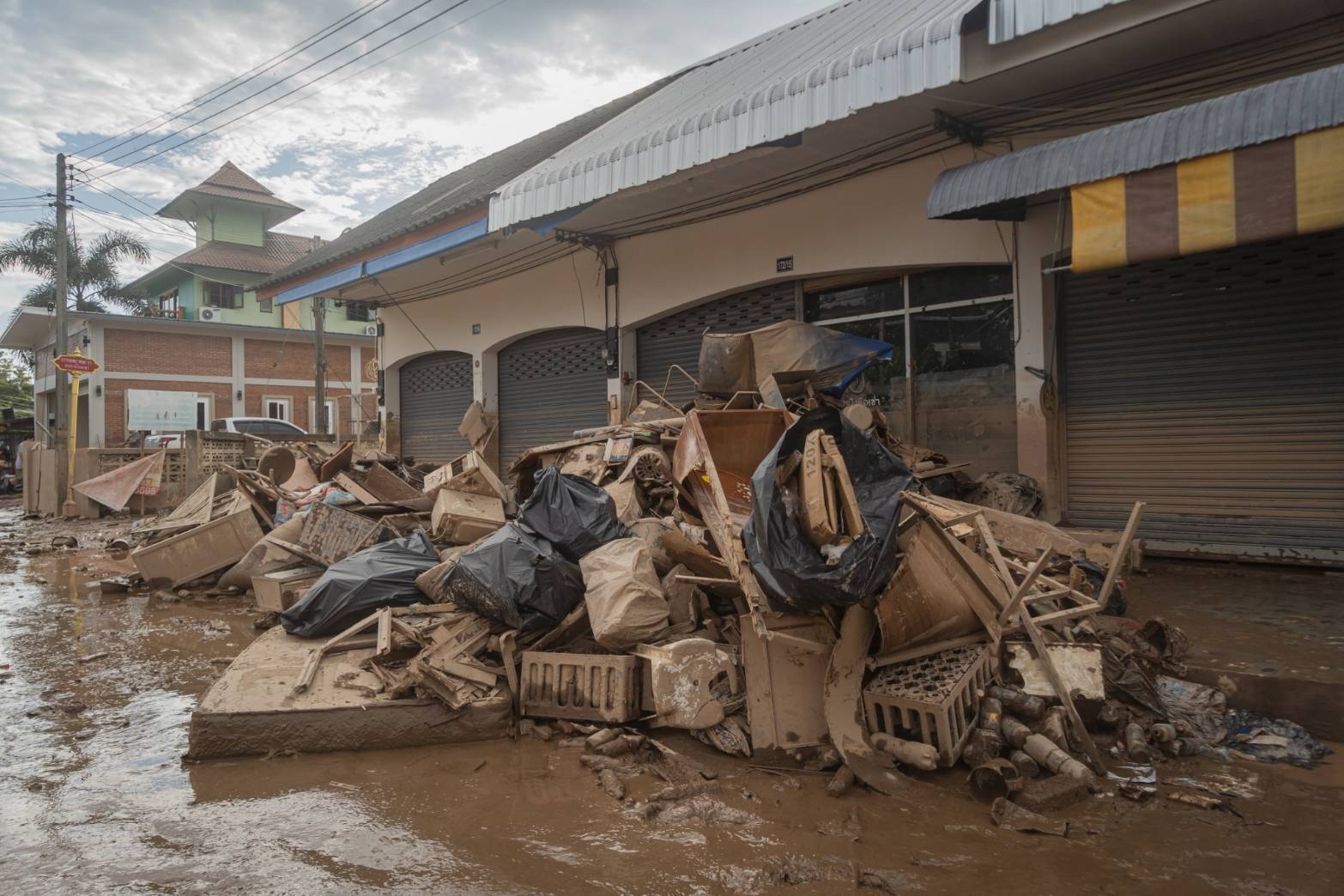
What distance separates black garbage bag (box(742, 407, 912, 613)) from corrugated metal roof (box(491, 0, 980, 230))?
155 inches

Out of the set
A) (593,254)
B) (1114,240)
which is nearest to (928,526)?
(1114,240)

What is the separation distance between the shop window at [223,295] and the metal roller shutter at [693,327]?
2669 cm

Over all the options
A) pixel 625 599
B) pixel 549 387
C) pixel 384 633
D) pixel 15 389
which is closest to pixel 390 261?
pixel 549 387

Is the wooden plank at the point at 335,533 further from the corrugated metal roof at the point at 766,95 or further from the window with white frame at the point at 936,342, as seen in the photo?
the window with white frame at the point at 936,342

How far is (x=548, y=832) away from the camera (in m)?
3.06

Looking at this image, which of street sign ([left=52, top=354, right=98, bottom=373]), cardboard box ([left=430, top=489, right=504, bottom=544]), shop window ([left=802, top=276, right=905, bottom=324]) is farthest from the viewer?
street sign ([left=52, top=354, right=98, bottom=373])

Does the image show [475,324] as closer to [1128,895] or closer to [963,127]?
[963,127]

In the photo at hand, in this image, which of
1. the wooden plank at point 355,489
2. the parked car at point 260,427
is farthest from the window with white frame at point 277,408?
the wooden plank at point 355,489

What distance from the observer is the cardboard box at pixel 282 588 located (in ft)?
20.6

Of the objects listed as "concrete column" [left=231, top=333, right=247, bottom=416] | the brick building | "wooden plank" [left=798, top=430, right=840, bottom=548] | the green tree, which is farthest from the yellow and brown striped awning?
the green tree

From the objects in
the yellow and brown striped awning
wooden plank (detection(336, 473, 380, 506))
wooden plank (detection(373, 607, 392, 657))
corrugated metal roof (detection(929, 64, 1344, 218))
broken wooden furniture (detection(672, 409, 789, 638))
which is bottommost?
wooden plank (detection(373, 607, 392, 657))

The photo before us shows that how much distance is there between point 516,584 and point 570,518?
2.12 feet

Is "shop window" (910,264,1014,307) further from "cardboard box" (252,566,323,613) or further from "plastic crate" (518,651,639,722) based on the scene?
"cardboard box" (252,566,323,613)

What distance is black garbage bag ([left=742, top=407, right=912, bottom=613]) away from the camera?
3170mm
